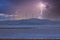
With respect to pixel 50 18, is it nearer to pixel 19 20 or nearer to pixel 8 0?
pixel 19 20

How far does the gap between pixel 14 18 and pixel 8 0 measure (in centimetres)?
25

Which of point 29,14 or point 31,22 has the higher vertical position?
point 29,14

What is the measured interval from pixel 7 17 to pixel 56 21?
632 millimetres

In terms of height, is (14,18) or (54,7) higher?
(54,7)

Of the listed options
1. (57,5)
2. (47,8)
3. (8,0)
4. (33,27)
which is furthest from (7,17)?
(57,5)

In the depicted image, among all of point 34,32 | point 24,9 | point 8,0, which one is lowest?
point 34,32

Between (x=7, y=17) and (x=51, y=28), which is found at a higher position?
(x=7, y=17)

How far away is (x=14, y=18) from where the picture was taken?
65.8 inches

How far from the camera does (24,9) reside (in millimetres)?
1698

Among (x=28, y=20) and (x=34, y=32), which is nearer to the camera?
(x=34, y=32)

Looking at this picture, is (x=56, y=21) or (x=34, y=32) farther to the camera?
(x=56, y=21)

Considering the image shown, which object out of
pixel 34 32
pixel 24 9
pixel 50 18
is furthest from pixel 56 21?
pixel 24 9

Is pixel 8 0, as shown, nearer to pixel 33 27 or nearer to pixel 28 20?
pixel 28 20

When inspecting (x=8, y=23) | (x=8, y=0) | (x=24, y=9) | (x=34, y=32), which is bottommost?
(x=34, y=32)
